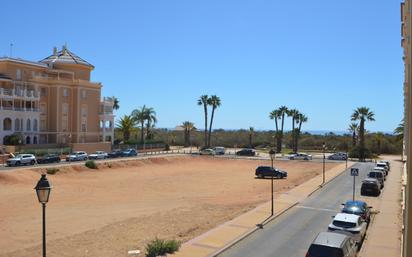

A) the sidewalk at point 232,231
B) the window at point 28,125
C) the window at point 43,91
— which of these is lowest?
the sidewalk at point 232,231

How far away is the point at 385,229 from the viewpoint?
76.8 ft

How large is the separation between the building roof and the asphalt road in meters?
56.4

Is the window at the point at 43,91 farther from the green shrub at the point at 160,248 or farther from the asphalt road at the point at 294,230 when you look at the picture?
the green shrub at the point at 160,248

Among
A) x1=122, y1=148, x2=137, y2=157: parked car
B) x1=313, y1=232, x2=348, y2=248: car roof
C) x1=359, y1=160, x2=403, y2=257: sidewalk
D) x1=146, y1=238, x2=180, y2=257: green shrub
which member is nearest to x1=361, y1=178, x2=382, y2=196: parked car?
x1=359, y1=160, x2=403, y2=257: sidewalk

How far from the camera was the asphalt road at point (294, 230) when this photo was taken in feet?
64.8

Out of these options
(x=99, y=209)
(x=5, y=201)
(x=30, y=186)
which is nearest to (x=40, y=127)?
(x=30, y=186)

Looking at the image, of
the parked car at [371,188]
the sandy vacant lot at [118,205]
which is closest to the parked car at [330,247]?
the sandy vacant lot at [118,205]

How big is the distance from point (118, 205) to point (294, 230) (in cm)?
1536

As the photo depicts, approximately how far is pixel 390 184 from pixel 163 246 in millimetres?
30625

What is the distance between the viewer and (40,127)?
7369 cm

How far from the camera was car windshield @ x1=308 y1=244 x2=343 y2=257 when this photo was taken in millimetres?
15500

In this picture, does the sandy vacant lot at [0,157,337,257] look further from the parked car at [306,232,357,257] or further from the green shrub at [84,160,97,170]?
the parked car at [306,232,357,257]

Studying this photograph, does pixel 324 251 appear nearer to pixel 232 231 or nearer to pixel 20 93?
pixel 232 231

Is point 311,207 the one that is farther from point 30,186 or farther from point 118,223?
point 30,186
